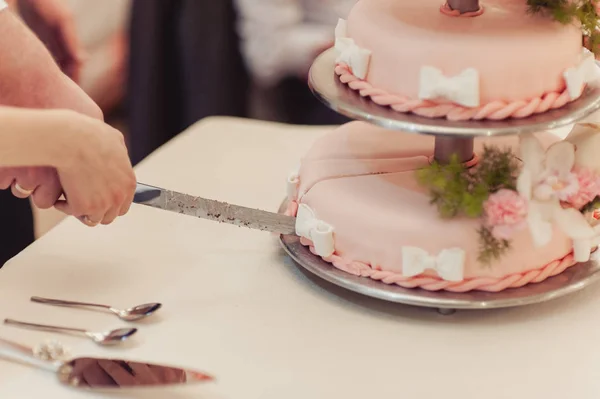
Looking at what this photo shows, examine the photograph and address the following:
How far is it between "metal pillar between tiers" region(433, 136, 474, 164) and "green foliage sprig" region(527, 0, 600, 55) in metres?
0.19

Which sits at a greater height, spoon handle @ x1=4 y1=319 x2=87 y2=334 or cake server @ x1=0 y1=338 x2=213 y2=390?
cake server @ x1=0 y1=338 x2=213 y2=390

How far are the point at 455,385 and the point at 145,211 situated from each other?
2.10ft

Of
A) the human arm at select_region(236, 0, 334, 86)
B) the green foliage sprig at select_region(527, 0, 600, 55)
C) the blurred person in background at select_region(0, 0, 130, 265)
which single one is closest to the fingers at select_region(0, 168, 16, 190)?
the blurred person in background at select_region(0, 0, 130, 265)

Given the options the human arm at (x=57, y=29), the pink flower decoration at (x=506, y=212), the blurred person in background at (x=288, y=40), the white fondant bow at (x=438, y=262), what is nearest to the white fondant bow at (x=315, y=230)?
the white fondant bow at (x=438, y=262)

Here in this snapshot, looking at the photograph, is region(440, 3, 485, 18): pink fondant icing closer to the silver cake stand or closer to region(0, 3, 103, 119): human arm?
the silver cake stand

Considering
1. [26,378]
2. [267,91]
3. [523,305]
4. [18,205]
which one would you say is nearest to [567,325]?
[523,305]

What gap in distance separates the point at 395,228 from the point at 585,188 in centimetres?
24

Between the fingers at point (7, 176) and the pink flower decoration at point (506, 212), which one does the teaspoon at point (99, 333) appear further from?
the pink flower decoration at point (506, 212)

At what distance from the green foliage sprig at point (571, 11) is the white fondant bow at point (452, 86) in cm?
16

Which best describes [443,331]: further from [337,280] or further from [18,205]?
[18,205]

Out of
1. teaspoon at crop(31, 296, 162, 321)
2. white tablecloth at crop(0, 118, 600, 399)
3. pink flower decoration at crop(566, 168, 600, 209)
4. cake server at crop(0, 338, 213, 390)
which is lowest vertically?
white tablecloth at crop(0, 118, 600, 399)

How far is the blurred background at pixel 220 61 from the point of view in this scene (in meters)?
2.29

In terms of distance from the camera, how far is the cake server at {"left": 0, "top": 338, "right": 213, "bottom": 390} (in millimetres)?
987

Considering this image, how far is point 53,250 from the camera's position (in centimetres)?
133
